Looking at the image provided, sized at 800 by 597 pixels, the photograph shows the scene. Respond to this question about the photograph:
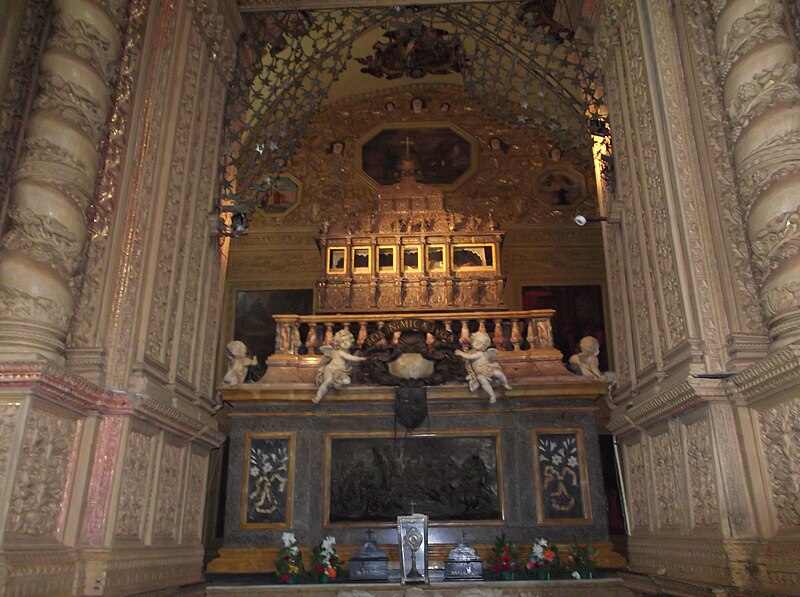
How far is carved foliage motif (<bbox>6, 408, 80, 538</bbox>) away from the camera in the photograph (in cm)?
413

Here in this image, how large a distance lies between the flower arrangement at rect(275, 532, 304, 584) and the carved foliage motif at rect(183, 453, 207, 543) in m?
0.86

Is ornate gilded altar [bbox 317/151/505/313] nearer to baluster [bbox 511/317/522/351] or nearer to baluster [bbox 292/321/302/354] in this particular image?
baluster [bbox 511/317/522/351]

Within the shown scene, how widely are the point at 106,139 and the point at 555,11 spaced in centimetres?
667

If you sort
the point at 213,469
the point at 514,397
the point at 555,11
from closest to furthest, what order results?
the point at 514,397 → the point at 555,11 → the point at 213,469

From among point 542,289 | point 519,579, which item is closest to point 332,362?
point 519,579

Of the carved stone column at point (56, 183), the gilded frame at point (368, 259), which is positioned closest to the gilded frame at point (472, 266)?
the gilded frame at point (368, 259)

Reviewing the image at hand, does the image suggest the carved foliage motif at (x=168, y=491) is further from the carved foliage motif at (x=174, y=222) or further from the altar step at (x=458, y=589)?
the altar step at (x=458, y=589)

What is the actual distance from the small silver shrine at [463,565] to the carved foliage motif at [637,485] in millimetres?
1585

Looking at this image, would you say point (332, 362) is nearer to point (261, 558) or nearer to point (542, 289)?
point (261, 558)

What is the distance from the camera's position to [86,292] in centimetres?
533

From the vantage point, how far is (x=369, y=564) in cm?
693

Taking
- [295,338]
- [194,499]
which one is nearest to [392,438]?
[295,338]

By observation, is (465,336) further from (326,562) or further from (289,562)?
(289,562)

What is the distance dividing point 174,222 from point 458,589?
4359 millimetres
